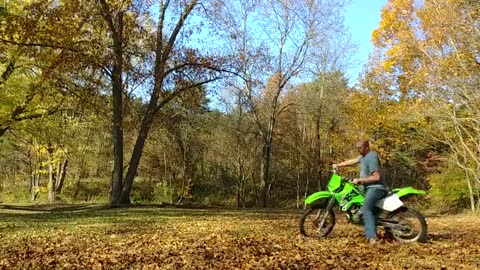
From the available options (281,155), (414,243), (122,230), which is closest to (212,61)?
(122,230)

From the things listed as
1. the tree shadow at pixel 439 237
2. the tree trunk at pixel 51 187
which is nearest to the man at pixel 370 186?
the tree shadow at pixel 439 237

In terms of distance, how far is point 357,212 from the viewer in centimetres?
845

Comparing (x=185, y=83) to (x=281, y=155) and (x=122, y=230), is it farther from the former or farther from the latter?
(x=281, y=155)

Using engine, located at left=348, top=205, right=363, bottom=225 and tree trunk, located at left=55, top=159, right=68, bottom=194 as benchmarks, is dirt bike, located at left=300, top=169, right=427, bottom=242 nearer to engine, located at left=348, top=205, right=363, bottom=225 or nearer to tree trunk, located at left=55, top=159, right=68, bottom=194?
engine, located at left=348, top=205, right=363, bottom=225

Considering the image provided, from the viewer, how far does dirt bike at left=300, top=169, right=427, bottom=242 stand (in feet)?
26.7

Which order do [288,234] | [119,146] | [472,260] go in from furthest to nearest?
[119,146] < [288,234] < [472,260]

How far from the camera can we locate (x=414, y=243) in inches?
313

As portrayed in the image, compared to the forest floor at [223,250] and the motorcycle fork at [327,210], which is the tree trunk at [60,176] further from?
the motorcycle fork at [327,210]

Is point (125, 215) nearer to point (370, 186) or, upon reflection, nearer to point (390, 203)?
point (370, 186)

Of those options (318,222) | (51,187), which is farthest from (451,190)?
(51,187)

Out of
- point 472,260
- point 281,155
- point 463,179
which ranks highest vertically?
point 281,155

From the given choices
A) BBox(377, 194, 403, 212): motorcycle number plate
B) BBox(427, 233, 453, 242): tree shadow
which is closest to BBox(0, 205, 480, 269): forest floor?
BBox(427, 233, 453, 242): tree shadow

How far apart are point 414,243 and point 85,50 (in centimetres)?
1317

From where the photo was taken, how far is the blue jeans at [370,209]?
8023mm
